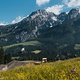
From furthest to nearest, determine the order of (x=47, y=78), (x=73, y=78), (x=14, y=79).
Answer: (x=14, y=79) → (x=47, y=78) → (x=73, y=78)

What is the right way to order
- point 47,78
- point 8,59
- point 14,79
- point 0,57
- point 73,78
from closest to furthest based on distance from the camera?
point 73,78
point 47,78
point 14,79
point 0,57
point 8,59

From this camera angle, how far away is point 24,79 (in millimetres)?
9445

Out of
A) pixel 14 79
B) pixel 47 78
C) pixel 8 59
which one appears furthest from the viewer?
pixel 8 59

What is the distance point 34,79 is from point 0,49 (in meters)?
183

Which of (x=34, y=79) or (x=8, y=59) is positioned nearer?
(x=34, y=79)

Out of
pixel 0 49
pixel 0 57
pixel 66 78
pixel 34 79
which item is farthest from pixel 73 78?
pixel 0 49

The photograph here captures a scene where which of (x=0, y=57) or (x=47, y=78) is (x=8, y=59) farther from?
(x=47, y=78)

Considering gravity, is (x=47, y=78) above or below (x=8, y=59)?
above

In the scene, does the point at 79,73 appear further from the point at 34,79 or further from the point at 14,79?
the point at 14,79

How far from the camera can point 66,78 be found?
27.5 ft

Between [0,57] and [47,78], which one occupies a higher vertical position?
[47,78]

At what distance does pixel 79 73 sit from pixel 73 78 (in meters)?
0.80

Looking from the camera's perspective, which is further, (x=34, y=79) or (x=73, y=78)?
(x=34, y=79)

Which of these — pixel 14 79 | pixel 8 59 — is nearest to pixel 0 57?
pixel 8 59
